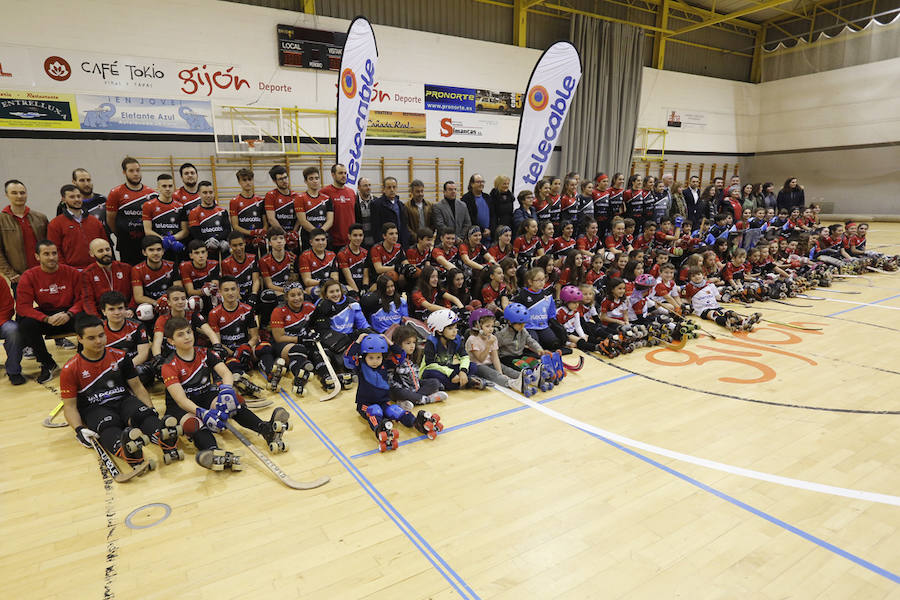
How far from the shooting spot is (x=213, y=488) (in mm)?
3006

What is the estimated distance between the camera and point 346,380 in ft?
14.8

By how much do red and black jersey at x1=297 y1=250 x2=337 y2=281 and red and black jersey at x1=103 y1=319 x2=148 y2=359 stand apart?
1679 mm

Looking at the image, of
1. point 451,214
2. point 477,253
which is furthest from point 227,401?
point 451,214

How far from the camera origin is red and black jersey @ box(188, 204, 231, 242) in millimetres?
5164

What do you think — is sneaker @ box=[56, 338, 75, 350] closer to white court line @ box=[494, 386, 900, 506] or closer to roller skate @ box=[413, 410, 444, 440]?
roller skate @ box=[413, 410, 444, 440]

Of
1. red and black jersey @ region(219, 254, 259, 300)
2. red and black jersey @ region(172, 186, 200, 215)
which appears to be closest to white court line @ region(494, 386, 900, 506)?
red and black jersey @ region(219, 254, 259, 300)

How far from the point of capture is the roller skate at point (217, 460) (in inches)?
121

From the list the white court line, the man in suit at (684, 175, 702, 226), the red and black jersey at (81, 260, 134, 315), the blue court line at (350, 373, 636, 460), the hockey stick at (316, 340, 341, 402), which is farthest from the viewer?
the man in suit at (684, 175, 702, 226)

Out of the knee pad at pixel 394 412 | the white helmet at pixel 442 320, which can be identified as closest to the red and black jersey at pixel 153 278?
the white helmet at pixel 442 320

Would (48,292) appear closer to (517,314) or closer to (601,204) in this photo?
(517,314)

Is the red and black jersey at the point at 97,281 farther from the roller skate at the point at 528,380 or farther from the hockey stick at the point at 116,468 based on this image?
the roller skate at the point at 528,380

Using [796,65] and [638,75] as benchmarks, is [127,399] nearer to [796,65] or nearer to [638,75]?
[638,75]

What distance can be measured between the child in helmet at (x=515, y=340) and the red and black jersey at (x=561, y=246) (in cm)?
240

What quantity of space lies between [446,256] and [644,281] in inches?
99.2
